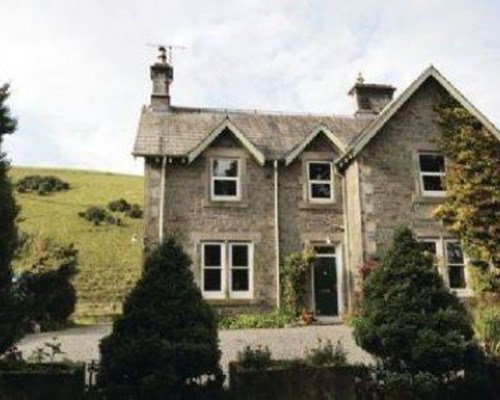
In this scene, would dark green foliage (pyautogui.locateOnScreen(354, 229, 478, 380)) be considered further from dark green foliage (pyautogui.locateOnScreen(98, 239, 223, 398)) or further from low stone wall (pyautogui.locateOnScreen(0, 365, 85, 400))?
low stone wall (pyautogui.locateOnScreen(0, 365, 85, 400))

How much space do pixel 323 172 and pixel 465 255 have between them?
6.00 m

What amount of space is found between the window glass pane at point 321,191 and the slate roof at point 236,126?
5.56 feet

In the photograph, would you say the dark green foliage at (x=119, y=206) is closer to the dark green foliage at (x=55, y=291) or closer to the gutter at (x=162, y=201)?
the dark green foliage at (x=55, y=291)

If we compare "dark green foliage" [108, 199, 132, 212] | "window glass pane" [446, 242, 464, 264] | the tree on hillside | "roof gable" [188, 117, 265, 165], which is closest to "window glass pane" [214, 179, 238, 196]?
"roof gable" [188, 117, 265, 165]

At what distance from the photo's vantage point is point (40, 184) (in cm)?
6209

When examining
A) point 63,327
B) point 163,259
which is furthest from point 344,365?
point 63,327

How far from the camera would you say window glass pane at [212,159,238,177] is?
Result: 80.8ft

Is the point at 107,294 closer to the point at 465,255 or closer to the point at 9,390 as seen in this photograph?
the point at 465,255

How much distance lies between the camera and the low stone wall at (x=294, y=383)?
38.7 feet

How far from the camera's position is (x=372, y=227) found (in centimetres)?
2270

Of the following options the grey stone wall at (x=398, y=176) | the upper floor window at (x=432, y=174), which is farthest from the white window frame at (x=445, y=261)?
the upper floor window at (x=432, y=174)

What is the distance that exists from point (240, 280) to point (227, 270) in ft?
2.06

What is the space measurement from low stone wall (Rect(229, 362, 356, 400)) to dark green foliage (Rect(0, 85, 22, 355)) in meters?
4.10

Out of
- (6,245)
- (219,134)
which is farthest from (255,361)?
(219,134)
